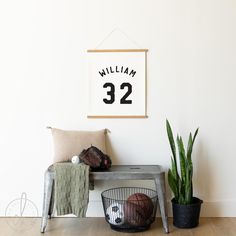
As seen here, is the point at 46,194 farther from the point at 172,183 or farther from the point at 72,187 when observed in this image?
the point at 172,183

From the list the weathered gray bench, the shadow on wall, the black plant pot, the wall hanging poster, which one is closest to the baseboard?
the shadow on wall

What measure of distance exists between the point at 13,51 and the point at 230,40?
2.00 m

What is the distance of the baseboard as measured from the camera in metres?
3.53

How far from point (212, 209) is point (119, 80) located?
148cm

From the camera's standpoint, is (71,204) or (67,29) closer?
(71,204)

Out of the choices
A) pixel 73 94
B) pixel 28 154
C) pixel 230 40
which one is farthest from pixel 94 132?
pixel 230 40

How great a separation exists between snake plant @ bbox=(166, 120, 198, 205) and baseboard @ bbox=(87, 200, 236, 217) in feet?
1.06

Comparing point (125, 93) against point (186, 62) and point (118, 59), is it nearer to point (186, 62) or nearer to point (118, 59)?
point (118, 59)

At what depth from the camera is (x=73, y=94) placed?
3.53m

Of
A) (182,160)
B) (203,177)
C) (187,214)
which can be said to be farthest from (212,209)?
(182,160)

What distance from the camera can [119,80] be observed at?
11.5 ft

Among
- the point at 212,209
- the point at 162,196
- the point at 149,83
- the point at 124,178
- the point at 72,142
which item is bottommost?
the point at 212,209

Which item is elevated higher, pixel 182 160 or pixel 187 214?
pixel 182 160

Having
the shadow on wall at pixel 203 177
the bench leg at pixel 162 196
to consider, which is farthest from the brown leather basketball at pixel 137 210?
the shadow on wall at pixel 203 177
